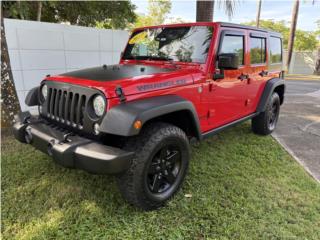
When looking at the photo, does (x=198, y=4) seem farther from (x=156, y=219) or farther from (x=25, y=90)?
(x=156, y=219)

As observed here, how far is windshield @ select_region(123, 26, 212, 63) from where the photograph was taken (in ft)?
10.4

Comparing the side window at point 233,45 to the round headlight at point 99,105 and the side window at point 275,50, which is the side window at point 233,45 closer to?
the side window at point 275,50

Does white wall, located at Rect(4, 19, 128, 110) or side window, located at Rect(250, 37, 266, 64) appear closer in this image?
side window, located at Rect(250, 37, 266, 64)

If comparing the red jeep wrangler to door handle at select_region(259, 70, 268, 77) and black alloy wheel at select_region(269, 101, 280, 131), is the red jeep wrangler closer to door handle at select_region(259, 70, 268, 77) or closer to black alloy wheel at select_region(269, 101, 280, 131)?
door handle at select_region(259, 70, 268, 77)

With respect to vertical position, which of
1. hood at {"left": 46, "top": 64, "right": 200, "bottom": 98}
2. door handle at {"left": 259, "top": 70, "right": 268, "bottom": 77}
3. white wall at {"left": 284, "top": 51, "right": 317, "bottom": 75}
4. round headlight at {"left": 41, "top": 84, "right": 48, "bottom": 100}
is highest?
hood at {"left": 46, "top": 64, "right": 200, "bottom": 98}

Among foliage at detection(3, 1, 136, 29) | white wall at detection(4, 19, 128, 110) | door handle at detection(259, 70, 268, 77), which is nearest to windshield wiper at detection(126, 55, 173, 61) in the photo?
door handle at detection(259, 70, 268, 77)

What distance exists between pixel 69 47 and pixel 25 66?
1.04 metres

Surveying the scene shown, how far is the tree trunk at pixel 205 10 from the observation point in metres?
5.31

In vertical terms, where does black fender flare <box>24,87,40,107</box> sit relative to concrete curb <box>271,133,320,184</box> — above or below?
above

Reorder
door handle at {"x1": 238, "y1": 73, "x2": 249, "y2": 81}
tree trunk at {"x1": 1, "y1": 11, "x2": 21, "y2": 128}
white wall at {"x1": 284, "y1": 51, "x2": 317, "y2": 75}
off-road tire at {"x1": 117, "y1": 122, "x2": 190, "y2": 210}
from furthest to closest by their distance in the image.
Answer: white wall at {"x1": 284, "y1": 51, "x2": 317, "y2": 75} < tree trunk at {"x1": 1, "y1": 11, "x2": 21, "y2": 128} < door handle at {"x1": 238, "y1": 73, "x2": 249, "y2": 81} < off-road tire at {"x1": 117, "y1": 122, "x2": 190, "y2": 210}

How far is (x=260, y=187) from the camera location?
3018mm

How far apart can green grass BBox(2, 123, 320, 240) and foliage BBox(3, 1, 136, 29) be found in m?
5.19

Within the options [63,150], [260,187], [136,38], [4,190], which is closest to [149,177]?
[63,150]

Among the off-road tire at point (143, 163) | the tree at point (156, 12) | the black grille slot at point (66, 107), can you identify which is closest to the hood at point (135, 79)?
the black grille slot at point (66, 107)
